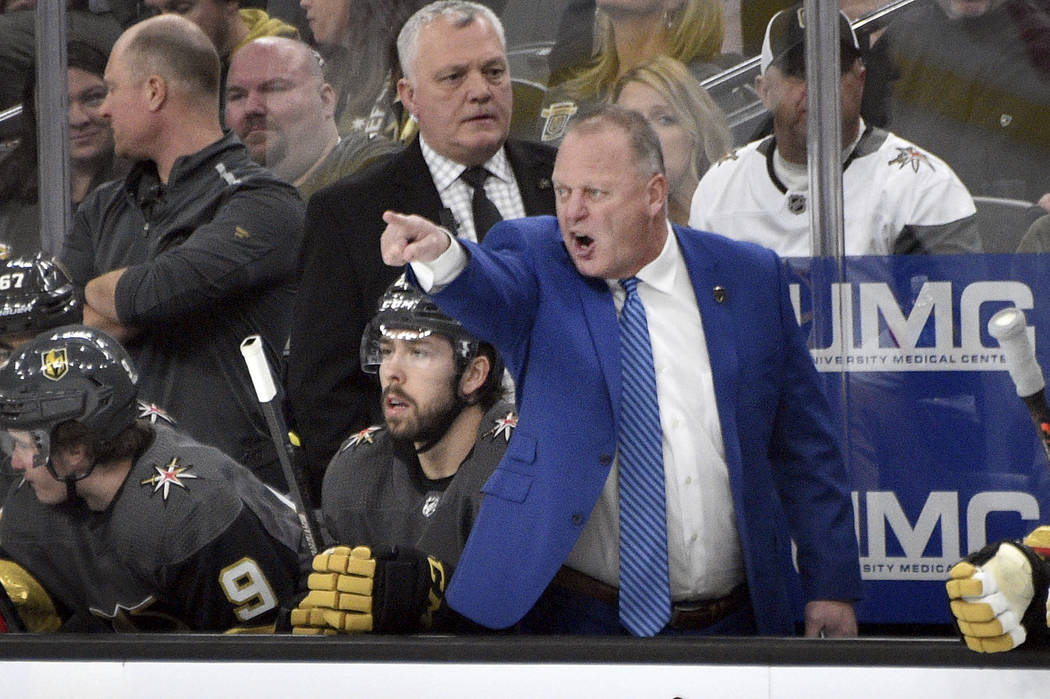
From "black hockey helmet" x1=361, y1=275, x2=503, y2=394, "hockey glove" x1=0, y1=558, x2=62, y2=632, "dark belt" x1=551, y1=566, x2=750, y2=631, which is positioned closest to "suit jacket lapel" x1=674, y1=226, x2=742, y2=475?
"dark belt" x1=551, y1=566, x2=750, y2=631

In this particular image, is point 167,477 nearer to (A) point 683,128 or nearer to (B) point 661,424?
(B) point 661,424

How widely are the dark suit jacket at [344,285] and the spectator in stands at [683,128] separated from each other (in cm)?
26

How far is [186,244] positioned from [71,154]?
11.4 inches

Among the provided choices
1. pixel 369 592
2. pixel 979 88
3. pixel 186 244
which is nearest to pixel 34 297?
pixel 186 244

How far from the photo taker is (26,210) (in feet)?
9.91

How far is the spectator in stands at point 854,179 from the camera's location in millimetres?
2717

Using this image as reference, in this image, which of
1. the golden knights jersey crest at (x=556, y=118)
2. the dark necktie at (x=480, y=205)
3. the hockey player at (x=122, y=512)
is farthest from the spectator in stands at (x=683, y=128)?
the hockey player at (x=122, y=512)

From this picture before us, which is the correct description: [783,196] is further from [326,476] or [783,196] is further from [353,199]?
[326,476]

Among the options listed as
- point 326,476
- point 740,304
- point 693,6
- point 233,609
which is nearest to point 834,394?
point 740,304

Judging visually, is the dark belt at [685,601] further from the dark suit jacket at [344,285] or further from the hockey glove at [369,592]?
the dark suit jacket at [344,285]

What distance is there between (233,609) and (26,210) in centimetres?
92

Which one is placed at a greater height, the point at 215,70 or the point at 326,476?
the point at 215,70

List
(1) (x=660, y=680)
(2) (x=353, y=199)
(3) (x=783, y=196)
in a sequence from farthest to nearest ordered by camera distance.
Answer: (2) (x=353, y=199), (3) (x=783, y=196), (1) (x=660, y=680)

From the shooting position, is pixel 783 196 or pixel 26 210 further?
pixel 26 210
